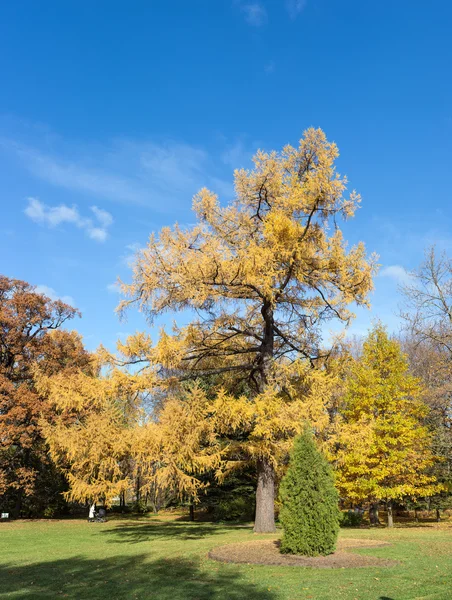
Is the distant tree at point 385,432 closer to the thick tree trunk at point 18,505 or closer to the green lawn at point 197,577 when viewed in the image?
the green lawn at point 197,577

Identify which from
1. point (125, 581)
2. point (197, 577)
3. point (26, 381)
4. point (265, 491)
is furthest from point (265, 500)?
point (26, 381)

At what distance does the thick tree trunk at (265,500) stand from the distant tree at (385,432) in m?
3.26

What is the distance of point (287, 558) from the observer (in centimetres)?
811

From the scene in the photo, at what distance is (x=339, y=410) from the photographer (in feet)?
57.8

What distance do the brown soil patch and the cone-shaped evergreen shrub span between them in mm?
206

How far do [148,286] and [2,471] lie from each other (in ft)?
46.5

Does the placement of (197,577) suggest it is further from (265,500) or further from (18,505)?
(18,505)

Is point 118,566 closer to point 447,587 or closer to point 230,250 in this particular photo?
point 447,587

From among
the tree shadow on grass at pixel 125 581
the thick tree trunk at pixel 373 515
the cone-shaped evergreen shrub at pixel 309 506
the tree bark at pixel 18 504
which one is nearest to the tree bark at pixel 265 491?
the cone-shaped evergreen shrub at pixel 309 506

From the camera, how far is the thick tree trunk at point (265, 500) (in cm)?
1299

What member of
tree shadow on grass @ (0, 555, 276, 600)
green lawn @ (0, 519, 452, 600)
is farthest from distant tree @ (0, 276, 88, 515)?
tree shadow on grass @ (0, 555, 276, 600)

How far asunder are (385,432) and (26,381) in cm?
1700

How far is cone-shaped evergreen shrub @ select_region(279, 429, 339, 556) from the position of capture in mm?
8141

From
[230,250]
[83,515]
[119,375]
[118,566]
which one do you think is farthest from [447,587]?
[83,515]
